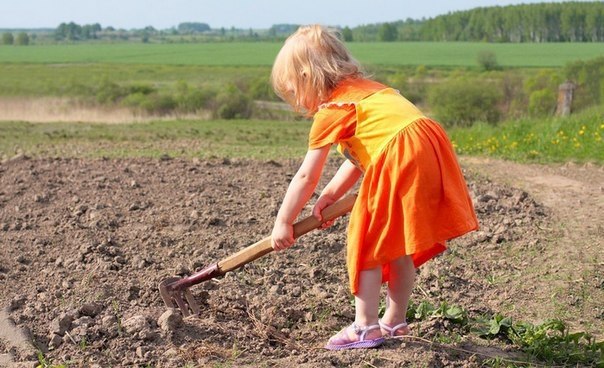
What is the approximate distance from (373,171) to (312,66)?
0.48 metres

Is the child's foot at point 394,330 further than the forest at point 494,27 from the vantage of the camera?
No

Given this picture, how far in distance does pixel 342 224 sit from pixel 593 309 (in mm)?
2060

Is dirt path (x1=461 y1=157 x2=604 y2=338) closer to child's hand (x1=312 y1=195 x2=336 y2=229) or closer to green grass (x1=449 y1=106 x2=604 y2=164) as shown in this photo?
green grass (x1=449 y1=106 x2=604 y2=164)

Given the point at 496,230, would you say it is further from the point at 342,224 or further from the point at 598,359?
the point at 598,359

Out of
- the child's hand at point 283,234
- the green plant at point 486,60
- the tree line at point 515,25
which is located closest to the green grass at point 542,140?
the child's hand at point 283,234

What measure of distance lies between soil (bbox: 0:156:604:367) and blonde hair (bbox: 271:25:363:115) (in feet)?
3.43

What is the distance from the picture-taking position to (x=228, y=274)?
5145 mm

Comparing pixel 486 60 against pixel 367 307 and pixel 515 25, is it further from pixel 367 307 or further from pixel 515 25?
pixel 367 307

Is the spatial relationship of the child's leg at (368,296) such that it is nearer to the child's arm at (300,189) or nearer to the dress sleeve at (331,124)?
the child's arm at (300,189)

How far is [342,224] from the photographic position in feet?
20.8

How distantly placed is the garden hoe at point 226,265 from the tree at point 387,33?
294 feet

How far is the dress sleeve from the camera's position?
3.58 m

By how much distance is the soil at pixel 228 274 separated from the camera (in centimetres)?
390

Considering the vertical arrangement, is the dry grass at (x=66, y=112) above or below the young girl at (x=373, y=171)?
below
